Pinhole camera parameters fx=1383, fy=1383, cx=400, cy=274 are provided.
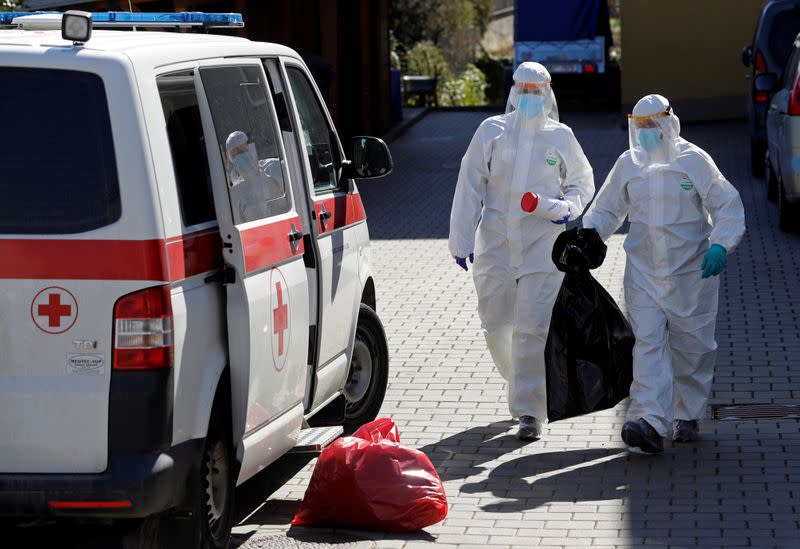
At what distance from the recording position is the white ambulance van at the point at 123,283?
452 centimetres

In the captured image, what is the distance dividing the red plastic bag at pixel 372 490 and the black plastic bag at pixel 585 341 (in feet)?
4.09

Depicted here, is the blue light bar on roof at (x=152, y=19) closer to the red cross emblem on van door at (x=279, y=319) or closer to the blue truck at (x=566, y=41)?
the red cross emblem on van door at (x=279, y=319)

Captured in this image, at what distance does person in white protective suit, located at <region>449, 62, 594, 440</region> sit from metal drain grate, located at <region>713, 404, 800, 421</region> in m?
1.06

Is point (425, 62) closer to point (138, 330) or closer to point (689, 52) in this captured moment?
point (689, 52)

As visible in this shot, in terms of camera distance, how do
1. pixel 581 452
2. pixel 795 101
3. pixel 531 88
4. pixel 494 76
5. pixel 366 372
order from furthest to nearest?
pixel 494 76 → pixel 795 101 → pixel 366 372 → pixel 531 88 → pixel 581 452

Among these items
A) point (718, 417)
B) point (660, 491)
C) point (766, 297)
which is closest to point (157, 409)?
point (660, 491)

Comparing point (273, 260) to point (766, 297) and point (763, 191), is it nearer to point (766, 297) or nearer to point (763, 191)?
point (766, 297)

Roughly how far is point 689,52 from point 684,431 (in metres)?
16.8

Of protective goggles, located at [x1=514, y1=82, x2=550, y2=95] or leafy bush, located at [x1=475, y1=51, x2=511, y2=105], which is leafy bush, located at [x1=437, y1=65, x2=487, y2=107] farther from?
protective goggles, located at [x1=514, y1=82, x2=550, y2=95]

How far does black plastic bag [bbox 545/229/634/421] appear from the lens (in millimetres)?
6758

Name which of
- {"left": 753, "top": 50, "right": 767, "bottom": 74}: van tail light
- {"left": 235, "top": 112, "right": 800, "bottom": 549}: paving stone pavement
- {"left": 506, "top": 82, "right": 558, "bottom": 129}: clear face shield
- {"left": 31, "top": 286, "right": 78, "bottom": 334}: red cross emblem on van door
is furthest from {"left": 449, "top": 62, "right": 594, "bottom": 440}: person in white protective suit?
{"left": 753, "top": 50, "right": 767, "bottom": 74}: van tail light

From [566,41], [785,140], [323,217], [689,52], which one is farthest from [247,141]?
[566,41]

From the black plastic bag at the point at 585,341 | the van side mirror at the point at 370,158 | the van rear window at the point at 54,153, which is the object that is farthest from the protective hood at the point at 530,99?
the van rear window at the point at 54,153

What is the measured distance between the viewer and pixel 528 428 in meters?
7.13
